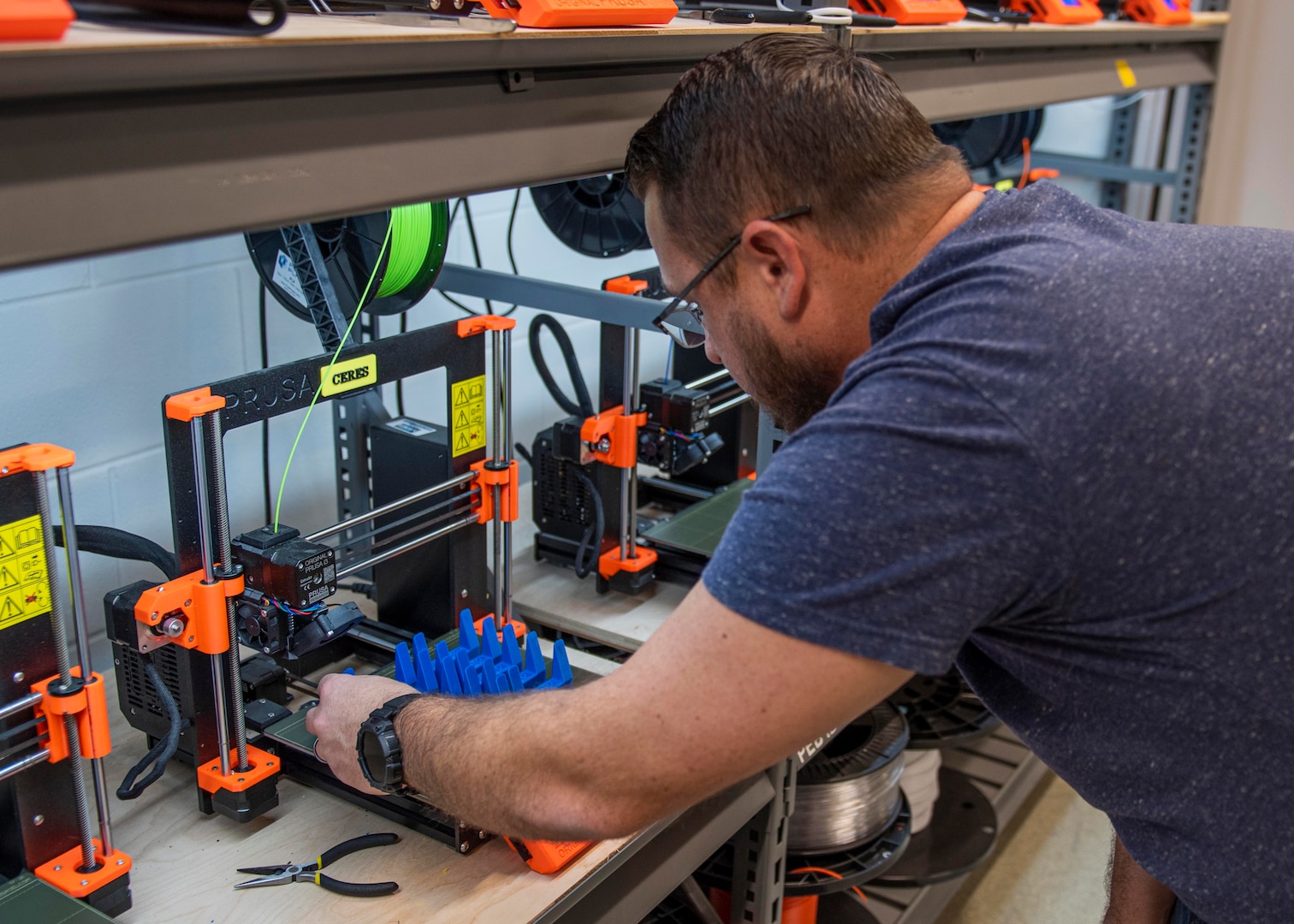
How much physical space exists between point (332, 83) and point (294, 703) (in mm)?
999

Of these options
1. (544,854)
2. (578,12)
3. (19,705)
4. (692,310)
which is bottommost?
(544,854)

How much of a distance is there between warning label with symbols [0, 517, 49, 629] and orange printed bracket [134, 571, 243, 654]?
13 centimetres

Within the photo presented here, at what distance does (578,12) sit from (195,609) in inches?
29.3

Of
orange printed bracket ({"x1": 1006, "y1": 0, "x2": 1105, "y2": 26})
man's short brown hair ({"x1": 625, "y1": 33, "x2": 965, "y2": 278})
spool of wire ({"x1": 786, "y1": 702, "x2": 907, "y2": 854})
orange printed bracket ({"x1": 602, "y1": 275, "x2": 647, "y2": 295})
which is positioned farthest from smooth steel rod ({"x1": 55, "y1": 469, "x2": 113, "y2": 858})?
orange printed bracket ({"x1": 1006, "y1": 0, "x2": 1105, "y2": 26})

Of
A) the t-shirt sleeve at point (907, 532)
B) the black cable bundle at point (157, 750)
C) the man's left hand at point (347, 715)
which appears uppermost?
the t-shirt sleeve at point (907, 532)

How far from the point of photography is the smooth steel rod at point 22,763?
1.09 meters

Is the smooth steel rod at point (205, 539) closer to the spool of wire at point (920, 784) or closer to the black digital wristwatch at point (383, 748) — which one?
the black digital wristwatch at point (383, 748)

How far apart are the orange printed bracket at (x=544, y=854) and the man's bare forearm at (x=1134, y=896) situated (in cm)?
63

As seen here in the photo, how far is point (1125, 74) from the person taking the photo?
7.46ft

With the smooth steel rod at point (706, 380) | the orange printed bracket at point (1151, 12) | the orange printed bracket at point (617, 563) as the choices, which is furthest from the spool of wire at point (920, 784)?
the orange printed bracket at point (1151, 12)

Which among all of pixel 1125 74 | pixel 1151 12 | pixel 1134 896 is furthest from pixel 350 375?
pixel 1151 12

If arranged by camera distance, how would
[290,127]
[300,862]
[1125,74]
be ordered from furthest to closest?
[1125,74]
[300,862]
[290,127]

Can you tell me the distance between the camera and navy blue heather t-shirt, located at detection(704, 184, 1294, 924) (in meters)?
0.74

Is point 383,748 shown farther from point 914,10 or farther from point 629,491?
point 914,10
